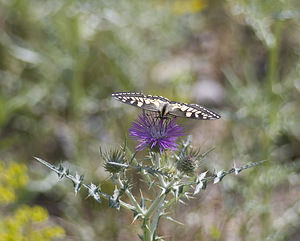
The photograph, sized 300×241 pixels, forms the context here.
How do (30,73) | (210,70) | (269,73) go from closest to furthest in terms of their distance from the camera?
(269,73)
(30,73)
(210,70)

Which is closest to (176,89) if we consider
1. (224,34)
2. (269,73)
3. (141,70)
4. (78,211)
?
(141,70)

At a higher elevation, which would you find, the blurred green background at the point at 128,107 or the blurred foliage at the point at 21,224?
the blurred green background at the point at 128,107

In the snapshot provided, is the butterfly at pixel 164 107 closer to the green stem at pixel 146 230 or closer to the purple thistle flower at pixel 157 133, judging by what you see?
the purple thistle flower at pixel 157 133

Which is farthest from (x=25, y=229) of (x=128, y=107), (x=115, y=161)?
(x=128, y=107)

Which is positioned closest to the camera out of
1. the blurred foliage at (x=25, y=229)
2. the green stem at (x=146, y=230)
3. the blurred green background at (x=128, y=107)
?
the green stem at (x=146, y=230)

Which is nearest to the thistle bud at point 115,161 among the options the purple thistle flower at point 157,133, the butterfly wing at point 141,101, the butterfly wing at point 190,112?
the purple thistle flower at point 157,133

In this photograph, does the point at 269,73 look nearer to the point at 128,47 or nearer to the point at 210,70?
the point at 128,47

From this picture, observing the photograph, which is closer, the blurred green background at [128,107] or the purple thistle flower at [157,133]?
the purple thistle flower at [157,133]
